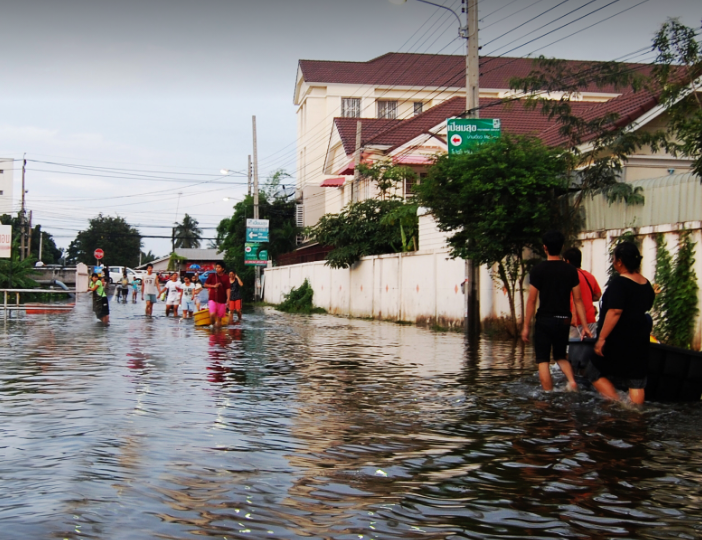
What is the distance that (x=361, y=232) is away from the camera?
35156 mm

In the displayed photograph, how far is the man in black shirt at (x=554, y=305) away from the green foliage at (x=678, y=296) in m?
5.95

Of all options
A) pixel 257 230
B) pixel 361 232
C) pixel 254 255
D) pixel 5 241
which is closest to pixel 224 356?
pixel 5 241

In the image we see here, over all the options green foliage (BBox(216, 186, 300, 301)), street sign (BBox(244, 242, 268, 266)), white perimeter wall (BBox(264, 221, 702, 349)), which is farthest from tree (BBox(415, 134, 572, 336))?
green foliage (BBox(216, 186, 300, 301))

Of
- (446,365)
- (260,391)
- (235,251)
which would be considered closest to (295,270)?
(235,251)

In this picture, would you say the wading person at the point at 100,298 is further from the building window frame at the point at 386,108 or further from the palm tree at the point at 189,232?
the palm tree at the point at 189,232

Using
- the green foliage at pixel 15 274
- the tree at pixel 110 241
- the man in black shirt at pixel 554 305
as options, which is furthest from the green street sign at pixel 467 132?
the tree at pixel 110 241

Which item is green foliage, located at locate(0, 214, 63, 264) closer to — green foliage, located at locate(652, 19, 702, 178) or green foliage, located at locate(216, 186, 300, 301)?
green foliage, located at locate(216, 186, 300, 301)

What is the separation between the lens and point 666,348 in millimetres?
9070

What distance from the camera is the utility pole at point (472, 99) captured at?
886 inches

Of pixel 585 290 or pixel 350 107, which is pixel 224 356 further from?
pixel 350 107

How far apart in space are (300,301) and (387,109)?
2533 centimetres

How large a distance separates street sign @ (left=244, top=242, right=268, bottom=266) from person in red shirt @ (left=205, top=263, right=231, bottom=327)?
103ft

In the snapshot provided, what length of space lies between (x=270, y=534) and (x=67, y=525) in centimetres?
110

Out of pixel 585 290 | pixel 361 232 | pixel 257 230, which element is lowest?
pixel 585 290
